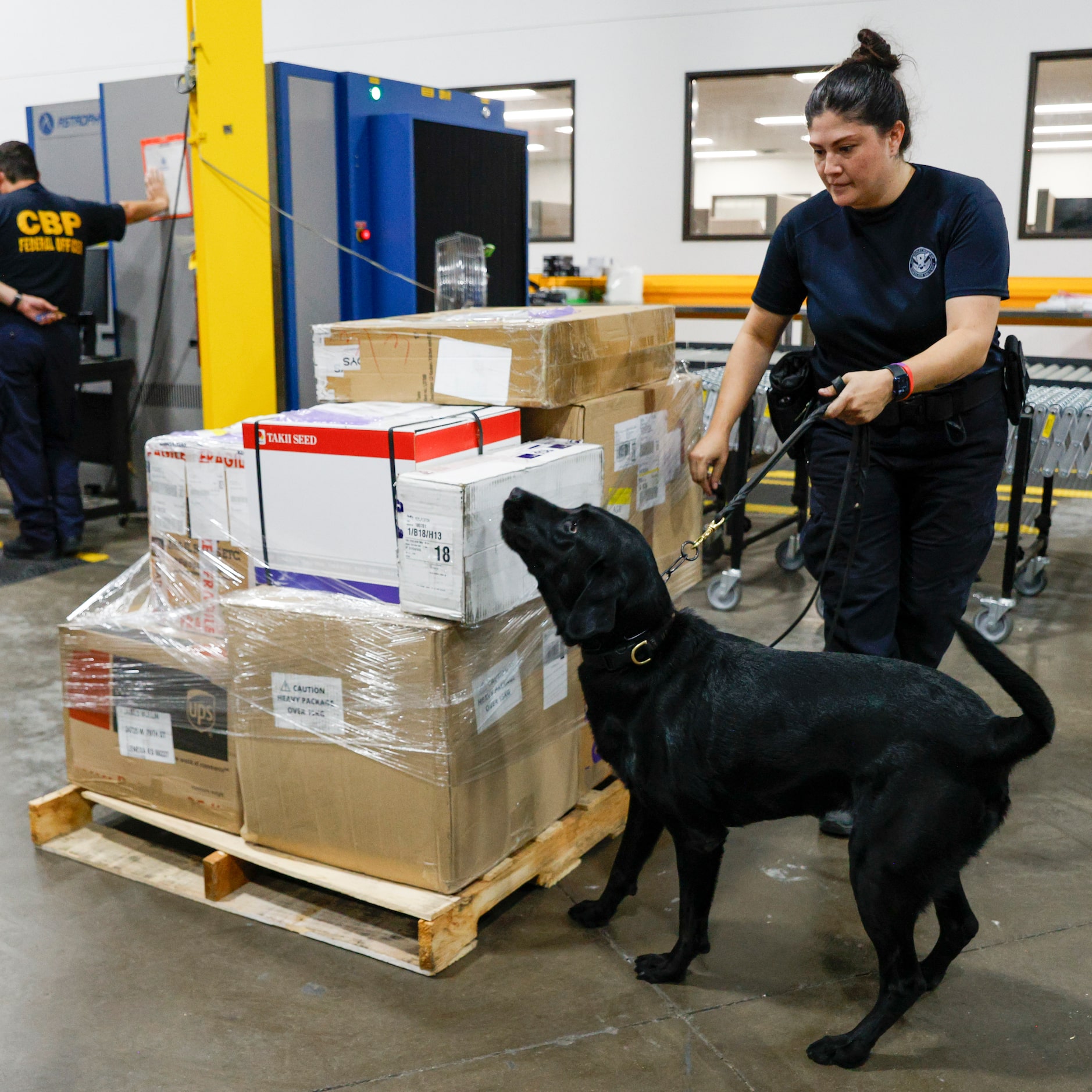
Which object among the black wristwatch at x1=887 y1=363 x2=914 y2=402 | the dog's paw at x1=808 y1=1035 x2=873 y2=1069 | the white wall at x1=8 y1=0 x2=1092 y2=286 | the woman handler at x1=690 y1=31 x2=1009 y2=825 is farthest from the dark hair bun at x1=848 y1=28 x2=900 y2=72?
the white wall at x1=8 y1=0 x2=1092 y2=286

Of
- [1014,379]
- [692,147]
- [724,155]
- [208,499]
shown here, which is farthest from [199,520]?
[724,155]

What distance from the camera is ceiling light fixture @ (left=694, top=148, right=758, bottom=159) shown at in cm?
712

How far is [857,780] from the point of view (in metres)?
1.62

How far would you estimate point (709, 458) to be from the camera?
7.12ft

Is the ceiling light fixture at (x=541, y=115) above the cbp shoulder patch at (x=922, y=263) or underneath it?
above

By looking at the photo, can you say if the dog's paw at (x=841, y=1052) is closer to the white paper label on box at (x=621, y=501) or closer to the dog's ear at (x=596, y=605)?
the dog's ear at (x=596, y=605)

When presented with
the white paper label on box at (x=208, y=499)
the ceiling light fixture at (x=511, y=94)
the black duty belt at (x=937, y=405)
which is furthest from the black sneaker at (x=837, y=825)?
the ceiling light fixture at (x=511, y=94)

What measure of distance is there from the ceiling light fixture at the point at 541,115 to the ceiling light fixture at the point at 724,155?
94 cm

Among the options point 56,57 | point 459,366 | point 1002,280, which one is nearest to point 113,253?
point 459,366

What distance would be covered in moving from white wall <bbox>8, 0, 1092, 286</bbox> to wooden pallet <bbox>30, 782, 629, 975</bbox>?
5389 millimetres

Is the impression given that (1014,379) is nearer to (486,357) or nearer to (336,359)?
(486,357)

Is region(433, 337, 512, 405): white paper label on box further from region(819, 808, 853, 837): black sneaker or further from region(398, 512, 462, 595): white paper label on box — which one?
region(819, 808, 853, 837): black sneaker

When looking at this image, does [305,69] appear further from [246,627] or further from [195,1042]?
[195,1042]

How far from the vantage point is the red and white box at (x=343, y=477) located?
1892mm
